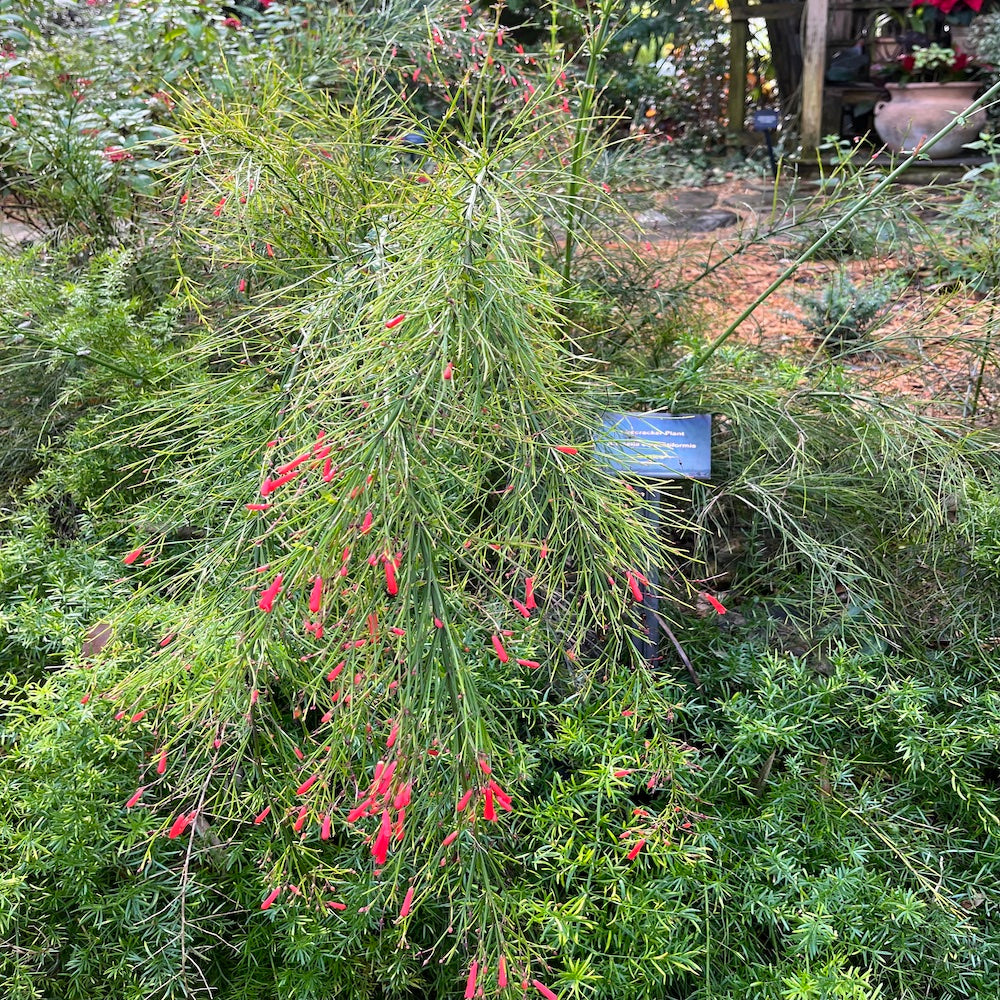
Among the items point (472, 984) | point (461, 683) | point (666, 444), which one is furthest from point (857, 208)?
point (472, 984)

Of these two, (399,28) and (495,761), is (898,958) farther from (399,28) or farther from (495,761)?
(399,28)

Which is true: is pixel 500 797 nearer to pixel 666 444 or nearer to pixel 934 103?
pixel 666 444

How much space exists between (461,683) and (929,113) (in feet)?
18.0

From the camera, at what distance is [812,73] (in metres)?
5.75

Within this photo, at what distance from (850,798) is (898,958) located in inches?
11.5

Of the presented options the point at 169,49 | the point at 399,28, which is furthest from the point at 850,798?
the point at 169,49

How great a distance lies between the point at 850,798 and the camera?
1876mm

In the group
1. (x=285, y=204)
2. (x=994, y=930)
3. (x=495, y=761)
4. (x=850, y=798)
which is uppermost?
(x=285, y=204)

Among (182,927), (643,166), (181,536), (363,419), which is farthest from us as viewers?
(643,166)

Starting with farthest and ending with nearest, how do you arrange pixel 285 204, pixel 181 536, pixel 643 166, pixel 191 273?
pixel 643 166, pixel 191 273, pixel 181 536, pixel 285 204

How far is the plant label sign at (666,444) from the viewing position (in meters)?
2.01

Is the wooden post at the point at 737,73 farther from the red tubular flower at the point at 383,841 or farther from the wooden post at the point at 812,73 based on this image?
the red tubular flower at the point at 383,841

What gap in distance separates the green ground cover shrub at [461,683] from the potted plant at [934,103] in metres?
4.03

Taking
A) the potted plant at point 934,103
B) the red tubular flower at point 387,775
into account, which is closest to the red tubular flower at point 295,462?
the red tubular flower at point 387,775
